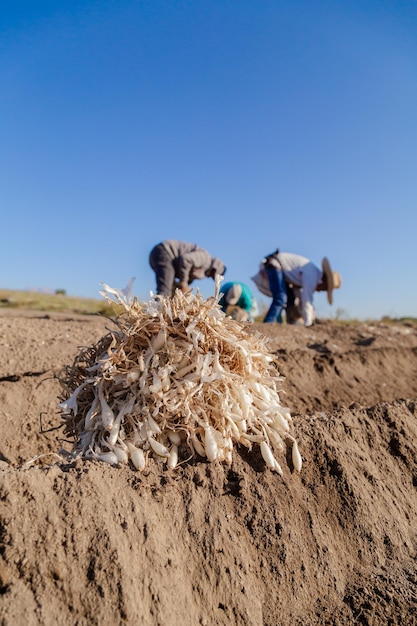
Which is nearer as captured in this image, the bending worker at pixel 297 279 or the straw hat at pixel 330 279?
the bending worker at pixel 297 279

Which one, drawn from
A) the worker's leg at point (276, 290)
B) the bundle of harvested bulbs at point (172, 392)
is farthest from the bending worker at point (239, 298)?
the bundle of harvested bulbs at point (172, 392)

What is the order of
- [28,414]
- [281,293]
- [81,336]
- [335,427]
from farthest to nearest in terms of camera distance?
[281,293] → [81,336] → [28,414] → [335,427]

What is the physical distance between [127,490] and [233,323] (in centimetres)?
105

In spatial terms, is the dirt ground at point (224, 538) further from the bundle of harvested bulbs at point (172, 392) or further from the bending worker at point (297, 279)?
the bending worker at point (297, 279)

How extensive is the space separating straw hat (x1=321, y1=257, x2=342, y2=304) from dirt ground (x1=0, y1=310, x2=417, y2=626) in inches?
277

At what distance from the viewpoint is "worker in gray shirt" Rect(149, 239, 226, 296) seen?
9.58 metres

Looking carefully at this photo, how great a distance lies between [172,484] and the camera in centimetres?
247

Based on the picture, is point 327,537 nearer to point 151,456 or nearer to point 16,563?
point 151,456

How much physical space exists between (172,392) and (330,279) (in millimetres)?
8272

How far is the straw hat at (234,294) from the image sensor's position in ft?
30.3

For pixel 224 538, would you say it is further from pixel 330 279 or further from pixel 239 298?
pixel 330 279

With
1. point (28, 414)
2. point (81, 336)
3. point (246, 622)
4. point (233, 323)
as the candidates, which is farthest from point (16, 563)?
point (81, 336)

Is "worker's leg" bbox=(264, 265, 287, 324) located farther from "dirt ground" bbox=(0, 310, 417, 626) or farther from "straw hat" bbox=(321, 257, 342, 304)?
"dirt ground" bbox=(0, 310, 417, 626)

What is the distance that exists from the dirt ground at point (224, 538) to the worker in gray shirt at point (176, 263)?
6.36 meters
